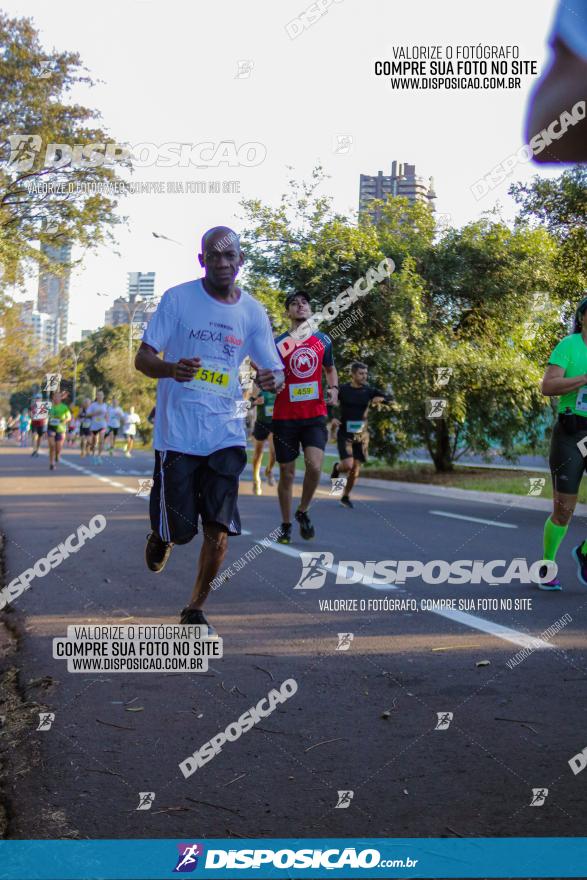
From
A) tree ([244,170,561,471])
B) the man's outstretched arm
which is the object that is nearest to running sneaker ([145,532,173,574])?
the man's outstretched arm

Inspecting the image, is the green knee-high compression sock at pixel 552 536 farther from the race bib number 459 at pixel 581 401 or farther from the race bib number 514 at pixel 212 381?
the race bib number 514 at pixel 212 381

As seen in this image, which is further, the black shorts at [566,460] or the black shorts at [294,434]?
the black shorts at [294,434]

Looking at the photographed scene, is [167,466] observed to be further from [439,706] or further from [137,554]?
[137,554]

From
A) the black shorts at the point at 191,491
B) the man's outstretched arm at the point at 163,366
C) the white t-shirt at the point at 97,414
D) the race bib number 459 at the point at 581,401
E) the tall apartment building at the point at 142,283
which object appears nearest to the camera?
the man's outstretched arm at the point at 163,366

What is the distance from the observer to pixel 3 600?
666 cm

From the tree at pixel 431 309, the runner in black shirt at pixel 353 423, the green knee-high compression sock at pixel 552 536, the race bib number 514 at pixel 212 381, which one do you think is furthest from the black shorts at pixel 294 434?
the tree at pixel 431 309

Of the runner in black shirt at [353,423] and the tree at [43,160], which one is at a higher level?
the tree at [43,160]

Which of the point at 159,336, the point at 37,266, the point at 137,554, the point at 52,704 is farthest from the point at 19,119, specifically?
the point at 52,704

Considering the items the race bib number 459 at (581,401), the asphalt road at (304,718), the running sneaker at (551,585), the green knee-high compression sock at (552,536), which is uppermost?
the race bib number 459 at (581,401)

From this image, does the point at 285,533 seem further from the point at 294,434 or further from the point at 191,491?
the point at 191,491

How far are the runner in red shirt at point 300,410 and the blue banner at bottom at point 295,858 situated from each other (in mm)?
6146

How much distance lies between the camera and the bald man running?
4.86 meters

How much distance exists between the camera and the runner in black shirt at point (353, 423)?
13961mm

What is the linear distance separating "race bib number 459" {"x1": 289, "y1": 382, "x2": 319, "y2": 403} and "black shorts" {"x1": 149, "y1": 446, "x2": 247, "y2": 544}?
3.79m
